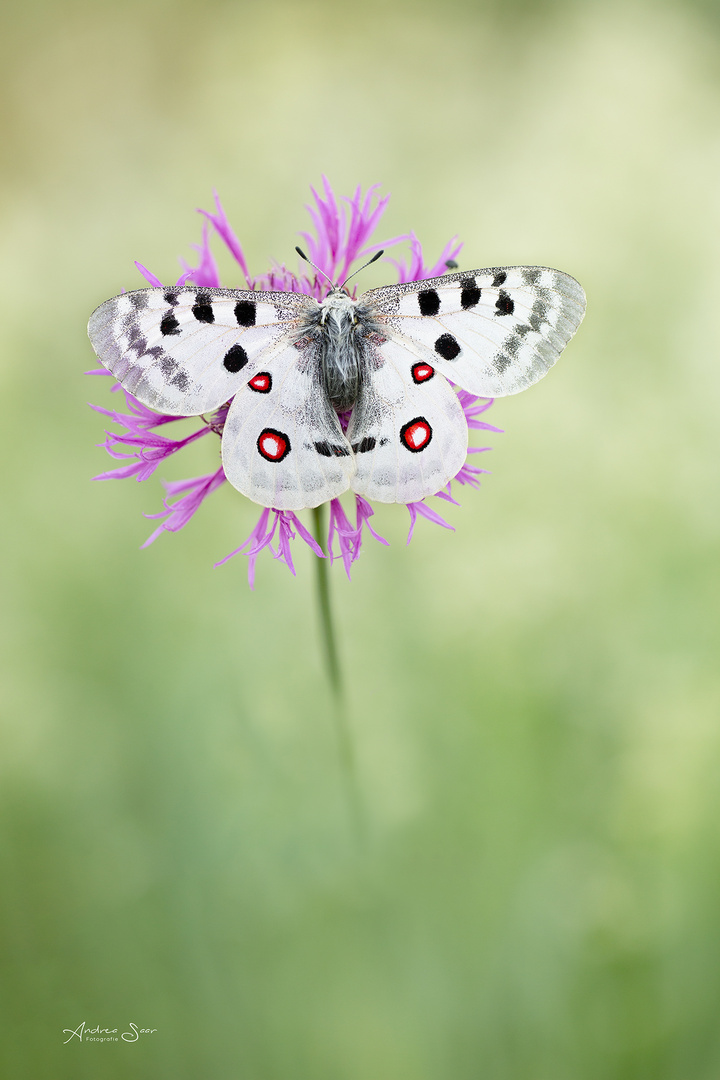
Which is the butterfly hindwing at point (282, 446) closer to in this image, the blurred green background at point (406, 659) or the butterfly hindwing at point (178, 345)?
the butterfly hindwing at point (178, 345)

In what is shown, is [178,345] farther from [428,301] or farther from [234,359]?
[428,301]

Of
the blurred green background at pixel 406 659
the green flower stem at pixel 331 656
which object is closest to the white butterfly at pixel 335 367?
the green flower stem at pixel 331 656

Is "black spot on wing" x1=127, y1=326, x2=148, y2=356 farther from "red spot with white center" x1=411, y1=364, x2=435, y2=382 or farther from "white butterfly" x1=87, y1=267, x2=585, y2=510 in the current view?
"red spot with white center" x1=411, y1=364, x2=435, y2=382

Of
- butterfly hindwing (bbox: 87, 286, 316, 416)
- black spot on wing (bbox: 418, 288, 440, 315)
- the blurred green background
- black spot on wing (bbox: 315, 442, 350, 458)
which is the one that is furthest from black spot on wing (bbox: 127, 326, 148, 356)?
the blurred green background

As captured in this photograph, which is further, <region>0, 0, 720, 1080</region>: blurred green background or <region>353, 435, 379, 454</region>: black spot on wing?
<region>0, 0, 720, 1080</region>: blurred green background

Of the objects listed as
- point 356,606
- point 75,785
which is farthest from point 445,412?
point 75,785

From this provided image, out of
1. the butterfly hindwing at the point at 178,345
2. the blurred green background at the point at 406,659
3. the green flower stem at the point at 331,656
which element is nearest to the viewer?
the butterfly hindwing at the point at 178,345

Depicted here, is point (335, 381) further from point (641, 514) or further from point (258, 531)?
point (641, 514)
